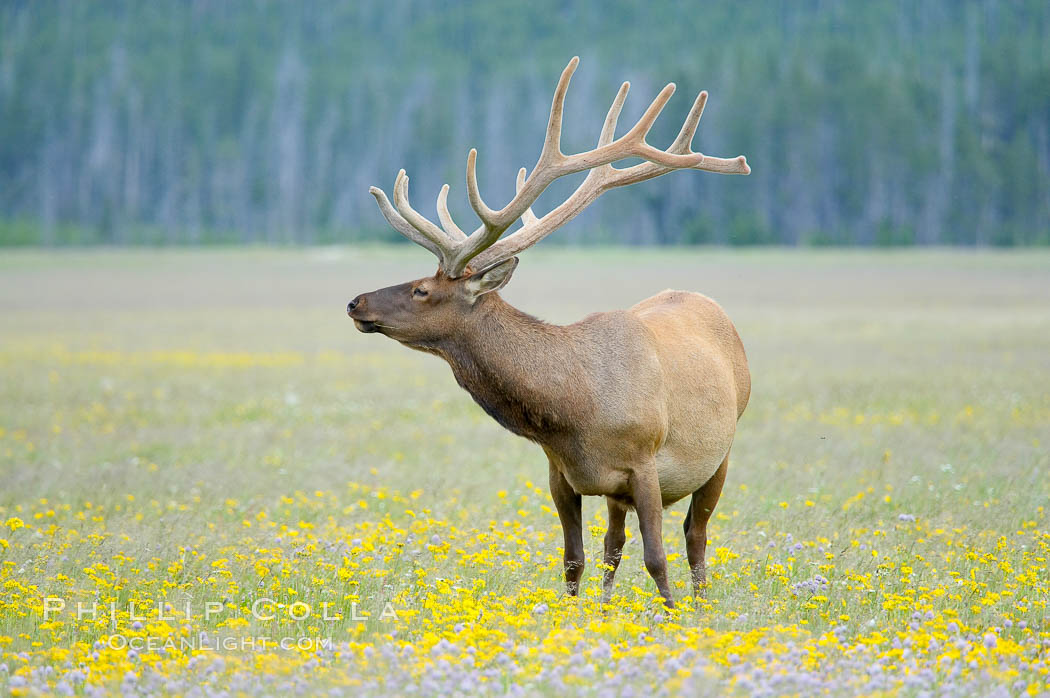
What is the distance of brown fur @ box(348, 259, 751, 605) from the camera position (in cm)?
639

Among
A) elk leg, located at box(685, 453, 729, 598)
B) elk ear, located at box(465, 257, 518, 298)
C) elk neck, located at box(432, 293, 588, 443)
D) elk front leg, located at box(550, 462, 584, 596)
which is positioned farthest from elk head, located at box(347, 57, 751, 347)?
elk leg, located at box(685, 453, 729, 598)

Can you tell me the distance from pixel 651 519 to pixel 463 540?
199cm

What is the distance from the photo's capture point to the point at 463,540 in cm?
801

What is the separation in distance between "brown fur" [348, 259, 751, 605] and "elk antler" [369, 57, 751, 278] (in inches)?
5.8

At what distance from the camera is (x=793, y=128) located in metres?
73.7

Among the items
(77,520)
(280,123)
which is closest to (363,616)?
(77,520)

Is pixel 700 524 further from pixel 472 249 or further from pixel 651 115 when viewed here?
pixel 651 115

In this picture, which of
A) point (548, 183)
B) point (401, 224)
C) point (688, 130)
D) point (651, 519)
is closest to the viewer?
point (651, 519)

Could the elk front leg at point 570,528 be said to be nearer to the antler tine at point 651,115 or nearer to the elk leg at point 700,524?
the elk leg at point 700,524

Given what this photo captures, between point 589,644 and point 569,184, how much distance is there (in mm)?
65672

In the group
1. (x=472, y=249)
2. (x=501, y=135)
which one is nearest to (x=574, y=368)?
(x=472, y=249)

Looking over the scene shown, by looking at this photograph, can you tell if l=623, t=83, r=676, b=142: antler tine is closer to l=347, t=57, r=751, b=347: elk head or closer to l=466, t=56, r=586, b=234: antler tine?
l=347, t=57, r=751, b=347: elk head

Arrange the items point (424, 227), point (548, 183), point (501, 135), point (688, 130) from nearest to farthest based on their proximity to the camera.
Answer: point (424, 227) → point (548, 183) → point (688, 130) → point (501, 135)

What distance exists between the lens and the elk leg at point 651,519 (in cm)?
636
